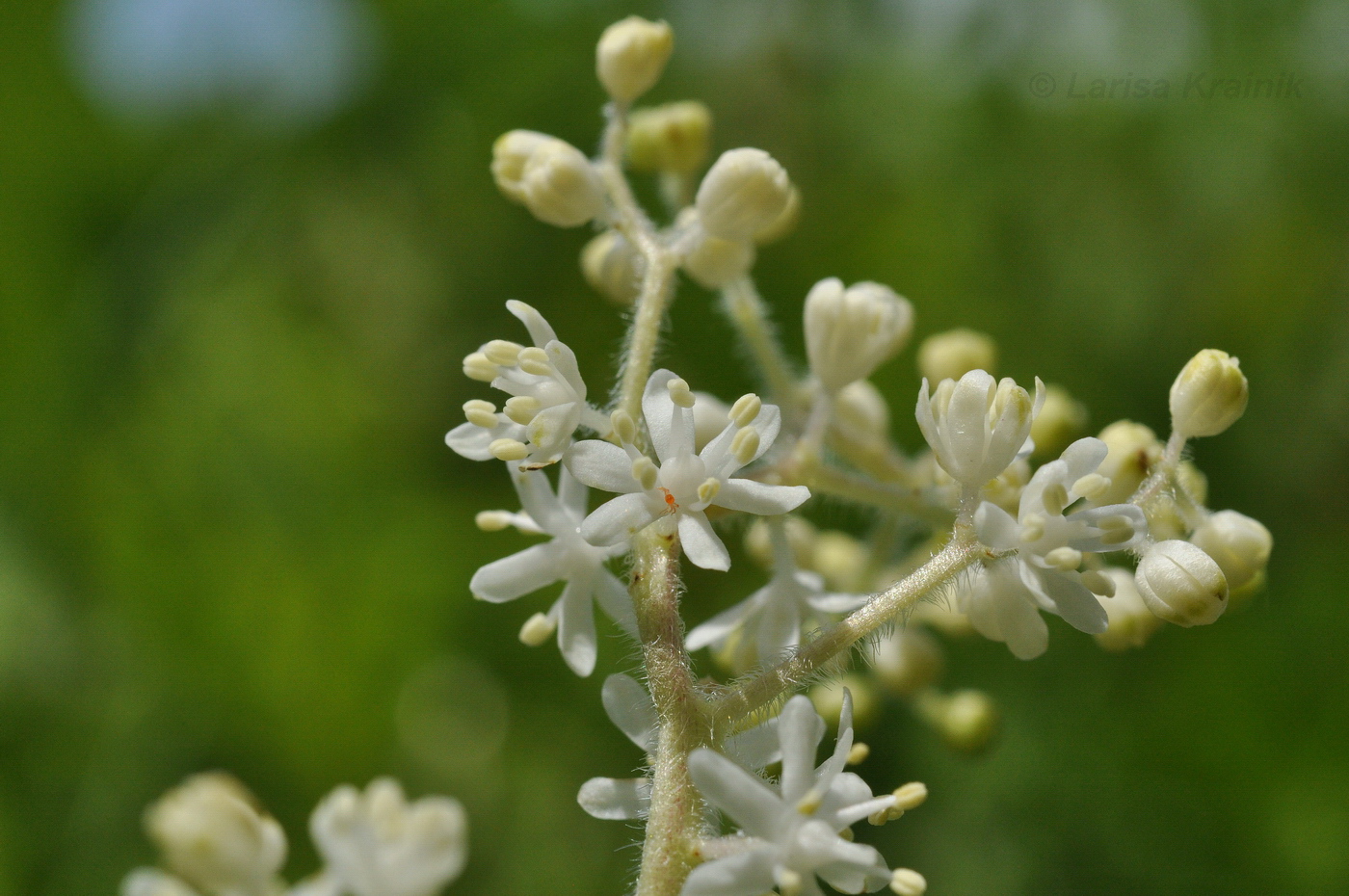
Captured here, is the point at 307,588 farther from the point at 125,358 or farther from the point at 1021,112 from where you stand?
the point at 1021,112

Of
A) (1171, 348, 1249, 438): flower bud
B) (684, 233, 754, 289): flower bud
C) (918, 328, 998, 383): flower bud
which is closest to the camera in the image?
(1171, 348, 1249, 438): flower bud

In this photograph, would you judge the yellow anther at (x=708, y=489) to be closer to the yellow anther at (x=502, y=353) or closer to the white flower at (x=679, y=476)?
the white flower at (x=679, y=476)

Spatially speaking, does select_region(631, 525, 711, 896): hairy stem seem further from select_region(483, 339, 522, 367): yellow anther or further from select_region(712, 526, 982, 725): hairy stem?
select_region(483, 339, 522, 367): yellow anther

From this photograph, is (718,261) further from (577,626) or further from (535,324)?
(577,626)

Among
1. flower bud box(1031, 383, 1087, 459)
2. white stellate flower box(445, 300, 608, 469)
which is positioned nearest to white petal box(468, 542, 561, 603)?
white stellate flower box(445, 300, 608, 469)

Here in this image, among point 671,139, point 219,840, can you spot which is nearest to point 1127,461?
point 671,139

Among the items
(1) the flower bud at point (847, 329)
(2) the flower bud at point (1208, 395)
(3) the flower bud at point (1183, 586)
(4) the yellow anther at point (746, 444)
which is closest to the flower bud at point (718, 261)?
(1) the flower bud at point (847, 329)

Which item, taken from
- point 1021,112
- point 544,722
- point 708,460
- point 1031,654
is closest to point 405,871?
point 708,460
